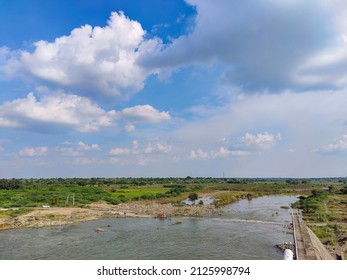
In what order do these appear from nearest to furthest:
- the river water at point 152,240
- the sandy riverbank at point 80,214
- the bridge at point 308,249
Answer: the bridge at point 308,249 → the river water at point 152,240 → the sandy riverbank at point 80,214

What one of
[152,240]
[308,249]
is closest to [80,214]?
[152,240]

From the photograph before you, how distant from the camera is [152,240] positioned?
27031mm

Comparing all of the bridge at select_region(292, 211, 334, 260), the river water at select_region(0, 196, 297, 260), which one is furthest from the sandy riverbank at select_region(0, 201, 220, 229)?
the bridge at select_region(292, 211, 334, 260)

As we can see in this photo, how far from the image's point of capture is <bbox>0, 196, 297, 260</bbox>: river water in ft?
74.3

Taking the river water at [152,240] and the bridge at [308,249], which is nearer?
the bridge at [308,249]

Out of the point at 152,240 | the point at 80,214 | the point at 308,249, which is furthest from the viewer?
the point at 80,214

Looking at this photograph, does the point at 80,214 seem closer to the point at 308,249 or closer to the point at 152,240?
the point at 152,240

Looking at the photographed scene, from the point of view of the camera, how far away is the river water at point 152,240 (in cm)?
2264

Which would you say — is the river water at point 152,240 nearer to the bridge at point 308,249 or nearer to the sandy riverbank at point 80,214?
the bridge at point 308,249

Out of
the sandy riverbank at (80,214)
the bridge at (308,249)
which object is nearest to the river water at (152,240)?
the bridge at (308,249)
